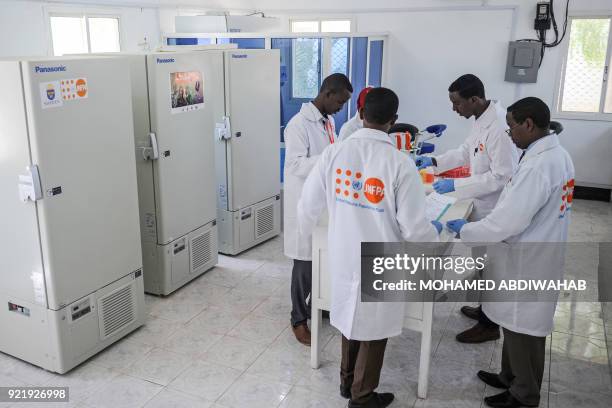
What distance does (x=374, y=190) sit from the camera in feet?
6.93

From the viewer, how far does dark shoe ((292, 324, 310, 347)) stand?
3105 mm

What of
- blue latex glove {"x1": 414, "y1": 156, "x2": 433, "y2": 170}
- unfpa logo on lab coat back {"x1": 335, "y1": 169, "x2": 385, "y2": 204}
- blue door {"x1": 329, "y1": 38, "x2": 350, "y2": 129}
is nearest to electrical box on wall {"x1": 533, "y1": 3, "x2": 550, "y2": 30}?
blue door {"x1": 329, "y1": 38, "x2": 350, "y2": 129}

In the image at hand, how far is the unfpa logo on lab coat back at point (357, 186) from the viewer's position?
2.11 metres

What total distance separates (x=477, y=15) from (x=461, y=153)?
10.6 feet

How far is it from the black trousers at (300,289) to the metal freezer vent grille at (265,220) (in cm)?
153

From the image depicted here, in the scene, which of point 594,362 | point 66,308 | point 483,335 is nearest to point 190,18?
point 66,308

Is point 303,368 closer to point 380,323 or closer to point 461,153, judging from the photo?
point 380,323

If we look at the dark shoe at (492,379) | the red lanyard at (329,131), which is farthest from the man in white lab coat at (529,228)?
the red lanyard at (329,131)

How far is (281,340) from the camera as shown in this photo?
3166mm

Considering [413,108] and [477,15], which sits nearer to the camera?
[477,15]

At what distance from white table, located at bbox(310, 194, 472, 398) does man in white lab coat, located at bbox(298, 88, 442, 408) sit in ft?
0.75

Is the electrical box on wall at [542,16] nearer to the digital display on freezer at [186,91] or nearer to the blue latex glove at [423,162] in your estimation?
the blue latex glove at [423,162]

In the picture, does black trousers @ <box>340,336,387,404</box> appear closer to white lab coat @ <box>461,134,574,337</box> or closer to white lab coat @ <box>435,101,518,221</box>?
white lab coat @ <box>461,134,574,337</box>

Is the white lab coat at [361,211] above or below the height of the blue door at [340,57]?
below
